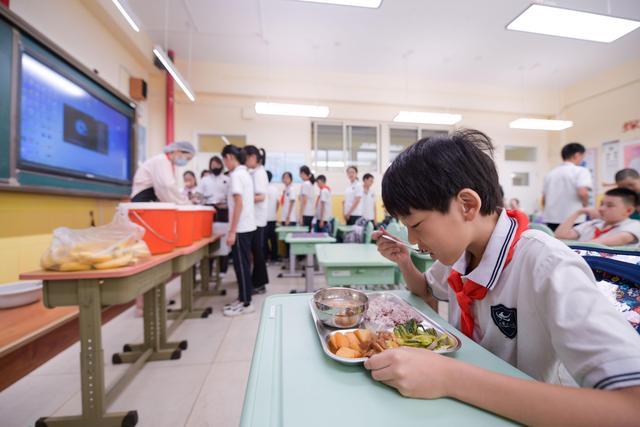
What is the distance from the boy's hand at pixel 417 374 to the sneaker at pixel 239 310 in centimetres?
233

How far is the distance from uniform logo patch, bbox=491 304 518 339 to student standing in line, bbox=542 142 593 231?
3.33 meters

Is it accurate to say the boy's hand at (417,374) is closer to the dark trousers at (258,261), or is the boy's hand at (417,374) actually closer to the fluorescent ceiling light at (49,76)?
the dark trousers at (258,261)

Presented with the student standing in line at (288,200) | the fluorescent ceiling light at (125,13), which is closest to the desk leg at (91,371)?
the fluorescent ceiling light at (125,13)

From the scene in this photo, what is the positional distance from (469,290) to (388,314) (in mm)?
211

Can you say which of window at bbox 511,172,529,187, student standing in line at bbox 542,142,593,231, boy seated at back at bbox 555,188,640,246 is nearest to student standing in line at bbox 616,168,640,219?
boy seated at back at bbox 555,188,640,246

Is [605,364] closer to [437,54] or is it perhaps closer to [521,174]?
[437,54]

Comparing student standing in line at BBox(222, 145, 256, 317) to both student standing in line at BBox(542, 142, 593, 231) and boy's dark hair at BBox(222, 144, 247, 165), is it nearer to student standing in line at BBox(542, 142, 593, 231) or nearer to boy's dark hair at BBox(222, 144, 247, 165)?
boy's dark hair at BBox(222, 144, 247, 165)

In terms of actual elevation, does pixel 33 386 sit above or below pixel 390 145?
below

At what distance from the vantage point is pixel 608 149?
17.5 feet

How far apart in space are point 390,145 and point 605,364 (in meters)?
6.08

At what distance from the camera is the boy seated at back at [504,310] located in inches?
14.6

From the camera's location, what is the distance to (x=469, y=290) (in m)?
0.66

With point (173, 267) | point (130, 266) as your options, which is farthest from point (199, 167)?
point (130, 266)

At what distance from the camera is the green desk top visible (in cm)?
162
